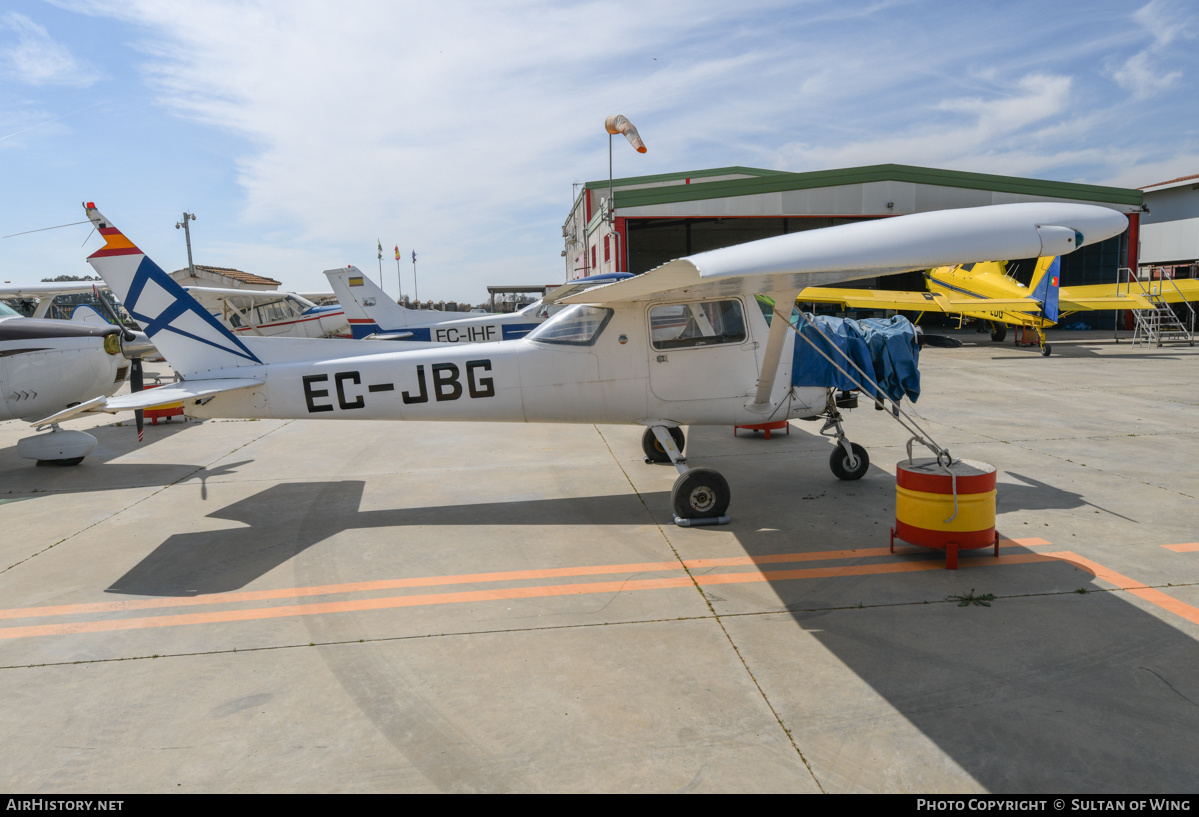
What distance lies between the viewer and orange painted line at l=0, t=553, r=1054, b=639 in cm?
440

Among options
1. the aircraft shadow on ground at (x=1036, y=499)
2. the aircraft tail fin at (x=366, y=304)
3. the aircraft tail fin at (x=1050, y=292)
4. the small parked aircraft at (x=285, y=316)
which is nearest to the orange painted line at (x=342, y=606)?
the aircraft shadow on ground at (x=1036, y=499)

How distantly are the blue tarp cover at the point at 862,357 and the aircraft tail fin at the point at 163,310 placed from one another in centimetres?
534

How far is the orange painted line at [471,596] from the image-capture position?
440 cm

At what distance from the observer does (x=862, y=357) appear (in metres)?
6.54

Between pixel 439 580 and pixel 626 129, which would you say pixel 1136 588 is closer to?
pixel 439 580

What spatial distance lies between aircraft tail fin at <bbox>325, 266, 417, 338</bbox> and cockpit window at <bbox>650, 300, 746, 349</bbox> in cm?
1521

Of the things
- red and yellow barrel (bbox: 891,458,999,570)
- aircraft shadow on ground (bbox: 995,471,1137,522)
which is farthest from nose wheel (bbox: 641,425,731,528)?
aircraft shadow on ground (bbox: 995,471,1137,522)

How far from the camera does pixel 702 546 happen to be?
18.1 feet

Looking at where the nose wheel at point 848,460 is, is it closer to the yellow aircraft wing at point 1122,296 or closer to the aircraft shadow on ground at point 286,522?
the aircraft shadow on ground at point 286,522

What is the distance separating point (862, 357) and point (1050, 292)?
1774 centimetres

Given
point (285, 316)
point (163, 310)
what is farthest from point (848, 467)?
point (285, 316)

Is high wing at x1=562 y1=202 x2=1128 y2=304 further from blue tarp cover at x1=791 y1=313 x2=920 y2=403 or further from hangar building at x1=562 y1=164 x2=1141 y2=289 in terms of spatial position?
hangar building at x1=562 y1=164 x2=1141 y2=289

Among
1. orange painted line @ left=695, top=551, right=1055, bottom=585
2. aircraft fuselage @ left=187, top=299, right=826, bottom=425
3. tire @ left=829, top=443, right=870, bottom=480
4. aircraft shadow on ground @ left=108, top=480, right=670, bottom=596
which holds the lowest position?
orange painted line @ left=695, top=551, right=1055, bottom=585

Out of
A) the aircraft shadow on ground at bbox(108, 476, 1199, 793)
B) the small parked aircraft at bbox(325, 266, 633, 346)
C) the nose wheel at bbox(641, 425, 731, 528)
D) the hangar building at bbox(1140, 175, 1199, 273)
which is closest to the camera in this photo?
the aircraft shadow on ground at bbox(108, 476, 1199, 793)
